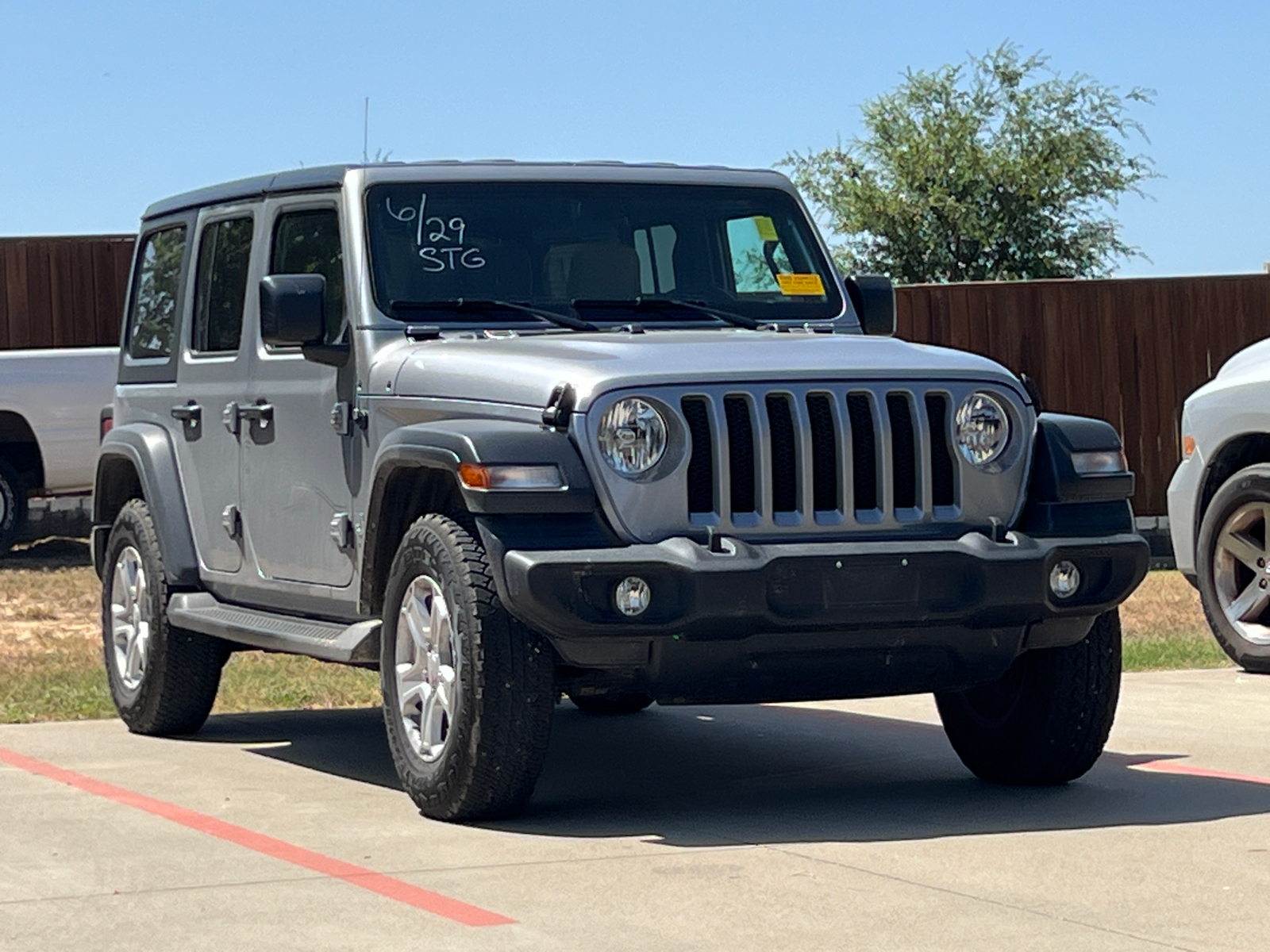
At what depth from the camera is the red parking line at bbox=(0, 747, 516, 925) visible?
6.01 meters

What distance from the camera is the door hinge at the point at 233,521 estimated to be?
9.10 m

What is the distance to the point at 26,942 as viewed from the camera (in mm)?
5684

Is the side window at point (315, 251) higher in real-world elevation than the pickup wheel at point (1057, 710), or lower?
higher

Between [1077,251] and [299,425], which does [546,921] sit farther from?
[1077,251]

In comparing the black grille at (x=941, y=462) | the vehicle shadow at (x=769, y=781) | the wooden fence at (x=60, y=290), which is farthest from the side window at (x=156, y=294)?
the wooden fence at (x=60, y=290)

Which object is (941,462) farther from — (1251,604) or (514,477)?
(1251,604)

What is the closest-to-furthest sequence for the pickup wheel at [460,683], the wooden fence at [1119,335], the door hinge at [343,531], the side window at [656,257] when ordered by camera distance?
1. the pickup wheel at [460,683]
2. the door hinge at [343,531]
3. the side window at [656,257]
4. the wooden fence at [1119,335]

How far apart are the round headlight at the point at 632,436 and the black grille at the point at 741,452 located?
0.22 metres

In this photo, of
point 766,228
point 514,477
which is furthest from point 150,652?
point 514,477

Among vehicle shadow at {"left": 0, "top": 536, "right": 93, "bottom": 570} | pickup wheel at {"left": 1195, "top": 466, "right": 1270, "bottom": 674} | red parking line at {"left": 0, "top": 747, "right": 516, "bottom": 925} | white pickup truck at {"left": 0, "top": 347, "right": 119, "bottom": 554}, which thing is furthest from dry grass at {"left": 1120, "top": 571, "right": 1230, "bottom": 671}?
white pickup truck at {"left": 0, "top": 347, "right": 119, "bottom": 554}

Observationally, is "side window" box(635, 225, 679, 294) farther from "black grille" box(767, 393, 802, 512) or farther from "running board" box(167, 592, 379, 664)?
"running board" box(167, 592, 379, 664)

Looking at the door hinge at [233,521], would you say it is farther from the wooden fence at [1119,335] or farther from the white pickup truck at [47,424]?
the wooden fence at [1119,335]

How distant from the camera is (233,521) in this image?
9.12 metres

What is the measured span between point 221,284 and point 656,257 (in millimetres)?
1892
